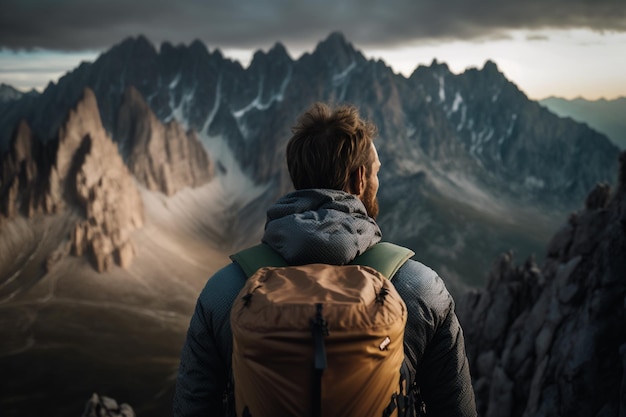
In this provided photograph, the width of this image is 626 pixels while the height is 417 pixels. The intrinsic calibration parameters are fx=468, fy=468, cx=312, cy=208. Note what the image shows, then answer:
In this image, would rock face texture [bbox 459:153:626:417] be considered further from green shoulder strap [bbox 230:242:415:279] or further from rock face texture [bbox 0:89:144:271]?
rock face texture [bbox 0:89:144:271]

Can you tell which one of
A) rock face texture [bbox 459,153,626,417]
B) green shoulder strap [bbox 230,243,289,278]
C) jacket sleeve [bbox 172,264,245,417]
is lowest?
rock face texture [bbox 459,153,626,417]

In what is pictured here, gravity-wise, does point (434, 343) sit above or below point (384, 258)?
below

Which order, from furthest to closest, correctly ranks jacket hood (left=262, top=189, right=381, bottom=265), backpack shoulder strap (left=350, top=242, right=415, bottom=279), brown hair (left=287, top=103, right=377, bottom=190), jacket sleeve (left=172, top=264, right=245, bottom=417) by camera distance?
1. brown hair (left=287, top=103, right=377, bottom=190)
2. jacket sleeve (left=172, top=264, right=245, bottom=417)
3. backpack shoulder strap (left=350, top=242, right=415, bottom=279)
4. jacket hood (left=262, top=189, right=381, bottom=265)

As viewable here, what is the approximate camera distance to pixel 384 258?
14.3 ft

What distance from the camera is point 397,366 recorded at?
392 cm

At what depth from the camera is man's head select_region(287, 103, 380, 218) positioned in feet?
15.2

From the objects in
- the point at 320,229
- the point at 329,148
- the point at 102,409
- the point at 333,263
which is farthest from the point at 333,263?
the point at 102,409

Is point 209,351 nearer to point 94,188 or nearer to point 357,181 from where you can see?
point 357,181

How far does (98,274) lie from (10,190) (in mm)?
36702

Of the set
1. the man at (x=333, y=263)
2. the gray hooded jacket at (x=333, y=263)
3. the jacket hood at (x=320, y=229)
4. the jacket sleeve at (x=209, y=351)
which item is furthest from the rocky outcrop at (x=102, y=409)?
the jacket hood at (x=320, y=229)

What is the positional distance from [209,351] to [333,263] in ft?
5.25

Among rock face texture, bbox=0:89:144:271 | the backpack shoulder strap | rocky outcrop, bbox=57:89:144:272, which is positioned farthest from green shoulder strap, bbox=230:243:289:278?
rock face texture, bbox=0:89:144:271

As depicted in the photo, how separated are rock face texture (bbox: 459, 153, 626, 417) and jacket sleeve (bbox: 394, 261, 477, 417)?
52.7 feet

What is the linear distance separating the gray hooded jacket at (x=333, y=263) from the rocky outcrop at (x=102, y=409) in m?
41.3
